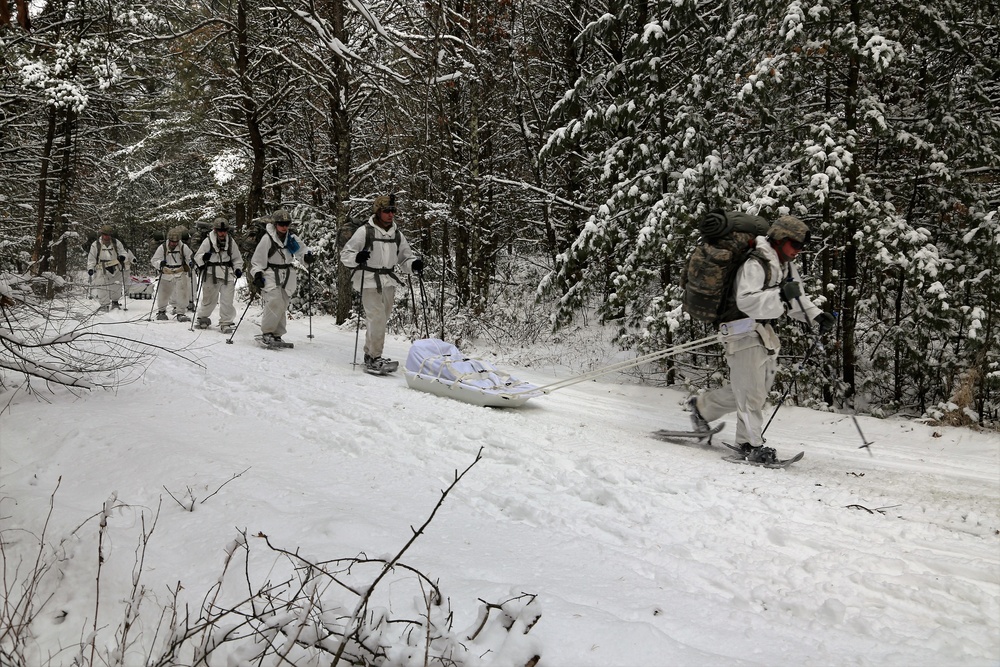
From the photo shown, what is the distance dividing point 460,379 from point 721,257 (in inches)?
129

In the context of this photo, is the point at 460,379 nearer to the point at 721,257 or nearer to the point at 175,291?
the point at 721,257

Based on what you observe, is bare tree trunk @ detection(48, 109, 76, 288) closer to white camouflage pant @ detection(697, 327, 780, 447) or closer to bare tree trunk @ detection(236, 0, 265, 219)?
bare tree trunk @ detection(236, 0, 265, 219)

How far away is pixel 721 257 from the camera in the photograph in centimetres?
570

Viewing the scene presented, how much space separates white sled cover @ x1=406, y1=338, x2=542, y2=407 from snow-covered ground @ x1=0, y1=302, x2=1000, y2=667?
1.97 feet

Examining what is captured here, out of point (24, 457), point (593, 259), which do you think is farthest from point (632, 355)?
point (24, 457)

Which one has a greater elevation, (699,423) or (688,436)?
(699,423)

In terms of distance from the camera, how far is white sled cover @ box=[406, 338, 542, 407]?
7133 mm

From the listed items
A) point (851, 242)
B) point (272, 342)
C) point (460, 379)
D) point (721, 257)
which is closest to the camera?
point (721, 257)

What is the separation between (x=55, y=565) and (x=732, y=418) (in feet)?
23.3

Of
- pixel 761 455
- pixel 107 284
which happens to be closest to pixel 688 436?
pixel 761 455

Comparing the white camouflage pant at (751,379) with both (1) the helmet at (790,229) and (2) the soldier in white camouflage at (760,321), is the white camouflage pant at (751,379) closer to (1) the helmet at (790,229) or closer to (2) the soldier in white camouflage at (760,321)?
(2) the soldier in white camouflage at (760,321)

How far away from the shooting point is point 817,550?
3498 mm

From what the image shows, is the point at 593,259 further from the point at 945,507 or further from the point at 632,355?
the point at 945,507

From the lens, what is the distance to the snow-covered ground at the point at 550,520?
2600mm
